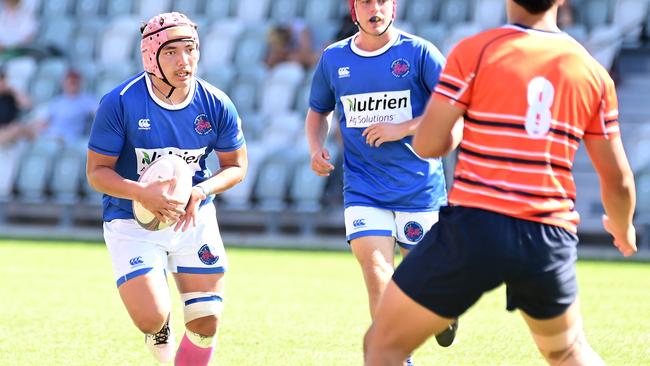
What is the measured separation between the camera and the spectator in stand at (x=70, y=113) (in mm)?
17812

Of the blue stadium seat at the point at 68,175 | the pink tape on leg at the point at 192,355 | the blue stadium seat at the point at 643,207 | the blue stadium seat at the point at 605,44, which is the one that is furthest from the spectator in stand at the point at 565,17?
the pink tape on leg at the point at 192,355

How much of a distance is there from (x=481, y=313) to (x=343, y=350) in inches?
90.9

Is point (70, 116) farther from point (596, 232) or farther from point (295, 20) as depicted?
point (596, 232)

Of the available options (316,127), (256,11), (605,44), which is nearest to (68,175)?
(256,11)

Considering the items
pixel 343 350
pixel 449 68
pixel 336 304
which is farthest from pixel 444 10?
pixel 449 68

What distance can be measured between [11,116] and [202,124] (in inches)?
477

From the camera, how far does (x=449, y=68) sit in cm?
491

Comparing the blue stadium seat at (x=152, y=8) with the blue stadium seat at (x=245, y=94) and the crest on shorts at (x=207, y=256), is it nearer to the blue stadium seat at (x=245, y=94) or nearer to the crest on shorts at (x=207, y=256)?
the blue stadium seat at (x=245, y=94)

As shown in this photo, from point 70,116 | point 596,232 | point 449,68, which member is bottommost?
point 596,232

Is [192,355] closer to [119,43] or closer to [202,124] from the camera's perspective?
[202,124]

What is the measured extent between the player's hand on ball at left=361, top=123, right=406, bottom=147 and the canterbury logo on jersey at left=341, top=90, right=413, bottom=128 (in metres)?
0.23

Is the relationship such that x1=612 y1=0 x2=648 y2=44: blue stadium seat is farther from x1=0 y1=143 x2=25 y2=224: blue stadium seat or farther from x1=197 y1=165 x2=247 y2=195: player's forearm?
x1=197 y1=165 x2=247 y2=195: player's forearm

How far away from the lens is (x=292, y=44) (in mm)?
18203

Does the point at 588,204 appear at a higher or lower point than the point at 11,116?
lower
